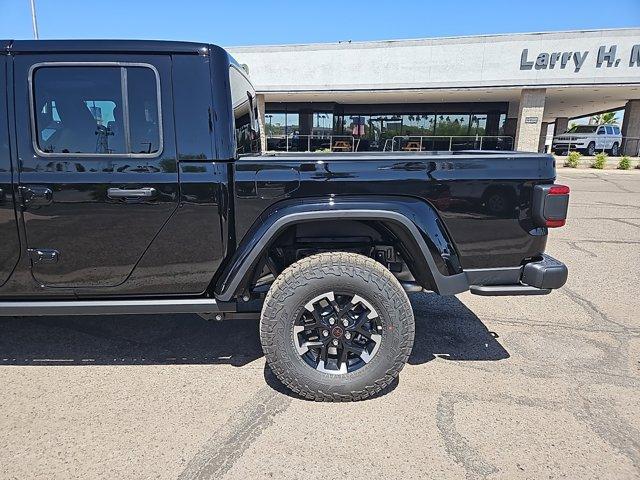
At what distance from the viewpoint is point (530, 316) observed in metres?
4.00

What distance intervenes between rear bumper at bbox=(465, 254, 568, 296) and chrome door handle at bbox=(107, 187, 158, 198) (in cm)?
204

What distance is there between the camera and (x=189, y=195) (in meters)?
2.52

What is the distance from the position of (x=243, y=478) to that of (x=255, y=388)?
2.53 ft

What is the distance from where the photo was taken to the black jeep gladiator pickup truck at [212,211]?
2.46 m

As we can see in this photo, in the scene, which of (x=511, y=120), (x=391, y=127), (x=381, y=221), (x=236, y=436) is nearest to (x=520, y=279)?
(x=381, y=221)

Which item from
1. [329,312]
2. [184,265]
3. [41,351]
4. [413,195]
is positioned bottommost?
[41,351]

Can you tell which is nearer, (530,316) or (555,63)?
(530,316)

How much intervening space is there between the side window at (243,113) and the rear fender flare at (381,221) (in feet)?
1.89

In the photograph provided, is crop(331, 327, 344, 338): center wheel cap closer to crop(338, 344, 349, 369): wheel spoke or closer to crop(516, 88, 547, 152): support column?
crop(338, 344, 349, 369): wheel spoke

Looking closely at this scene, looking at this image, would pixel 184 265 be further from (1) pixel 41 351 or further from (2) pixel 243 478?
(1) pixel 41 351

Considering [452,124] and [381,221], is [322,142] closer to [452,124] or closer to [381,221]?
[452,124]

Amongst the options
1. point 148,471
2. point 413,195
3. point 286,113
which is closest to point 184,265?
point 148,471

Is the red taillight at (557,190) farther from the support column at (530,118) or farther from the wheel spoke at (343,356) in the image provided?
the support column at (530,118)

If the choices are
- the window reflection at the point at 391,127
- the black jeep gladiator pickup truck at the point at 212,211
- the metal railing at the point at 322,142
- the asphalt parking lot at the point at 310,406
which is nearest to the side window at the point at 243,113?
the black jeep gladiator pickup truck at the point at 212,211
